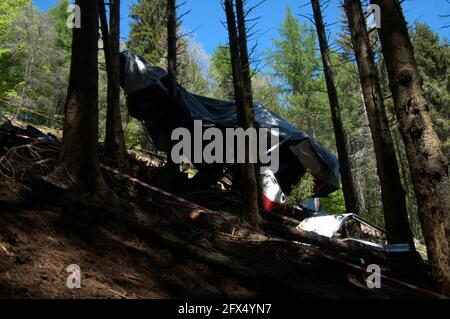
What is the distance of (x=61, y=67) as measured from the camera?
3431cm

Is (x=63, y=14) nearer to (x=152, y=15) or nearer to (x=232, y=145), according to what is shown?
(x=152, y=15)

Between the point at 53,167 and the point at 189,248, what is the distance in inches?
89.7

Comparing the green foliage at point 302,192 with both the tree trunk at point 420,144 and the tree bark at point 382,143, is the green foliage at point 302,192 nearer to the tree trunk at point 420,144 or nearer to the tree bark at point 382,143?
the tree bark at point 382,143

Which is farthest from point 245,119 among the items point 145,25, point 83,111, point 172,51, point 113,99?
point 145,25

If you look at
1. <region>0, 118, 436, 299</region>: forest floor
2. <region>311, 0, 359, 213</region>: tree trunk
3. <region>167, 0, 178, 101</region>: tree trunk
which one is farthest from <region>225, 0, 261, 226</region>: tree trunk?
<region>311, 0, 359, 213</region>: tree trunk

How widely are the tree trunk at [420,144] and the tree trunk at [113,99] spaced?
6.40 metres

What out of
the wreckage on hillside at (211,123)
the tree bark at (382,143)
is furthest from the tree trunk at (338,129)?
the tree bark at (382,143)

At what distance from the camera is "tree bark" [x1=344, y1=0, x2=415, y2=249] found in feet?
26.7

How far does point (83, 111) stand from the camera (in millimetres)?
5496

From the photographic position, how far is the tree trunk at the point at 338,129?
1134 cm

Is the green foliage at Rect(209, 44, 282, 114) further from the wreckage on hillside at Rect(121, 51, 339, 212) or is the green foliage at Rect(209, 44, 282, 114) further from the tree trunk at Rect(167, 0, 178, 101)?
the wreckage on hillside at Rect(121, 51, 339, 212)

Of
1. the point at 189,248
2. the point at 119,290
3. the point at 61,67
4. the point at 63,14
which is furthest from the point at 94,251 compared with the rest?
the point at 63,14

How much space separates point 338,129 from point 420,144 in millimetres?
7075

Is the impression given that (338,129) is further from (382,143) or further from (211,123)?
(211,123)
